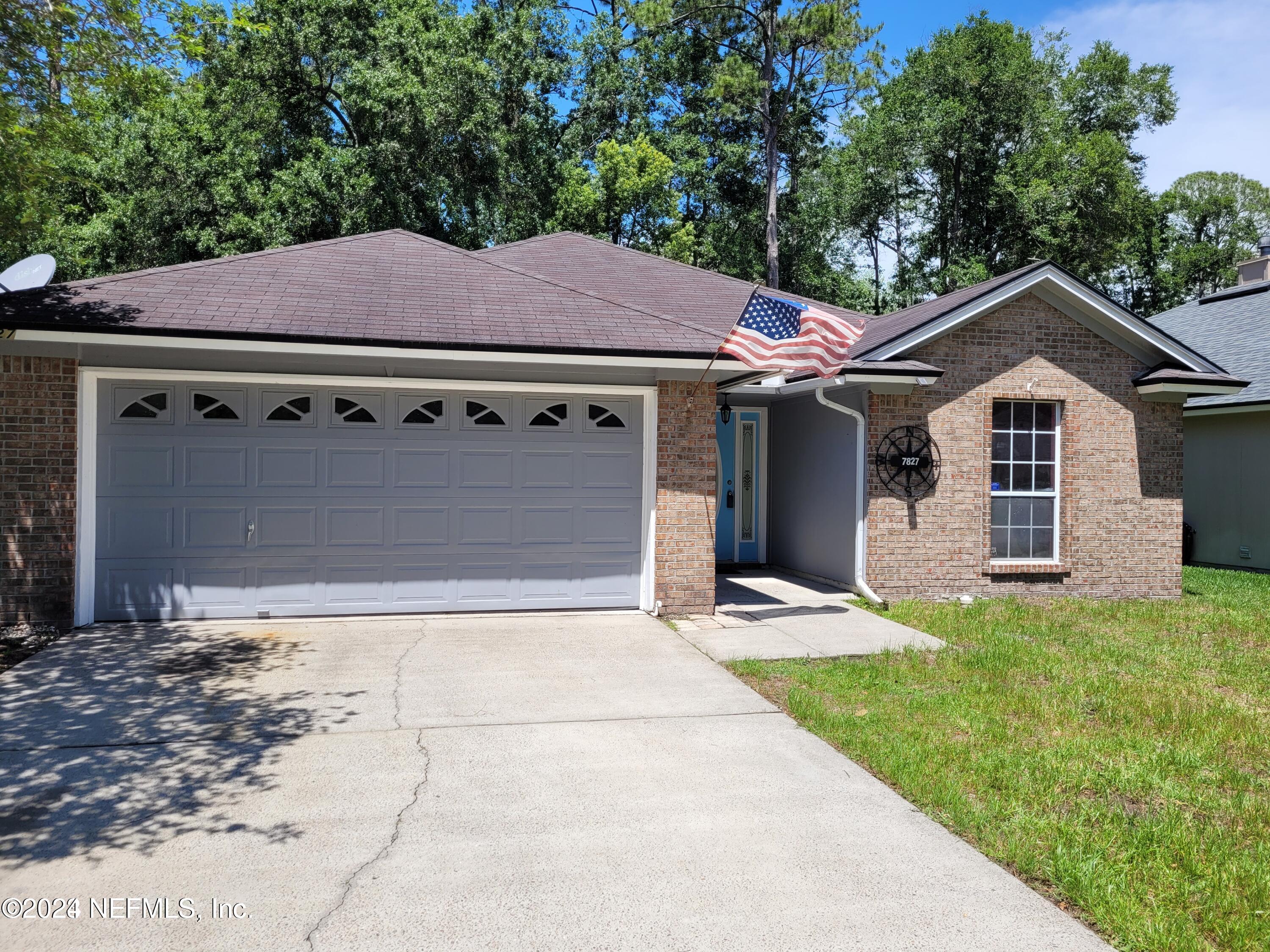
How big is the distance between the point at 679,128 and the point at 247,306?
24471 mm

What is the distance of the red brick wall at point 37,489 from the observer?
27.6 ft

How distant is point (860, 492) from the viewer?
11227mm

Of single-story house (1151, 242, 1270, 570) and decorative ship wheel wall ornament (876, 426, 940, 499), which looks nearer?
decorative ship wheel wall ornament (876, 426, 940, 499)

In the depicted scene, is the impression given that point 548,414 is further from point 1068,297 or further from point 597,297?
point 1068,297

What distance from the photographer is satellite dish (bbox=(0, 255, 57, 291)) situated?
9.88m

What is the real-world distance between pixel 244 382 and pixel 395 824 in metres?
6.02

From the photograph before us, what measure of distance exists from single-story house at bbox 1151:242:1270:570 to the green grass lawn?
244 inches

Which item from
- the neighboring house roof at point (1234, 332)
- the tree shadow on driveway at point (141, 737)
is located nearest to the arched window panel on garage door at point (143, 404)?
the tree shadow on driveway at point (141, 737)

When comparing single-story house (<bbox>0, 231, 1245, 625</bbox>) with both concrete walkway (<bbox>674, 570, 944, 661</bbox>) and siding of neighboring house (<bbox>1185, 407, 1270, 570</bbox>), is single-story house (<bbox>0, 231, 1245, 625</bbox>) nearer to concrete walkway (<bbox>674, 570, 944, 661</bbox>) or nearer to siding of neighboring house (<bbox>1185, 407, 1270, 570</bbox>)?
concrete walkway (<bbox>674, 570, 944, 661</bbox>)

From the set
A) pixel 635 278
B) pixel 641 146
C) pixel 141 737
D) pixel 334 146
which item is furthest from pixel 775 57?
pixel 141 737

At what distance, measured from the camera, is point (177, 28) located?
11.4 metres

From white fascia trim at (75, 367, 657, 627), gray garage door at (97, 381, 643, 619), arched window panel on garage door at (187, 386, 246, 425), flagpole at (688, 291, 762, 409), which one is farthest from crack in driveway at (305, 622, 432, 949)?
flagpole at (688, 291, 762, 409)

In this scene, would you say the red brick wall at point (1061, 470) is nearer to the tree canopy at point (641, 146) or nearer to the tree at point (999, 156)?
the tree canopy at point (641, 146)

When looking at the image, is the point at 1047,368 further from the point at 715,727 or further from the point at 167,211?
the point at 167,211
